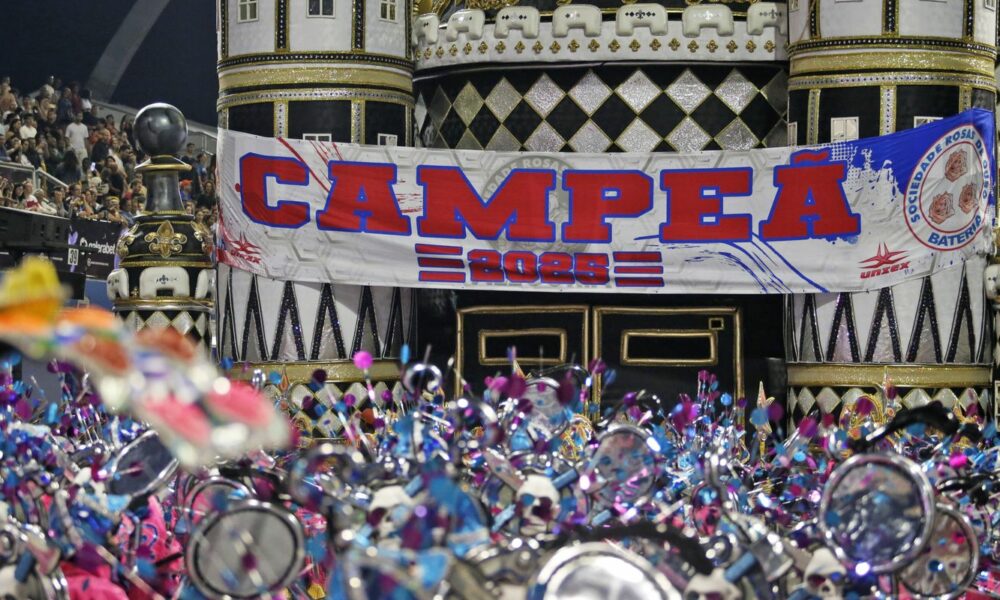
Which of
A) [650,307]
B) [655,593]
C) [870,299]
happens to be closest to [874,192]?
[870,299]

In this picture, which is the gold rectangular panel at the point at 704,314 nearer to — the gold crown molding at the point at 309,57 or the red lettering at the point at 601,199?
the red lettering at the point at 601,199

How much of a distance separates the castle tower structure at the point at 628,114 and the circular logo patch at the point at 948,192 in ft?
2.61

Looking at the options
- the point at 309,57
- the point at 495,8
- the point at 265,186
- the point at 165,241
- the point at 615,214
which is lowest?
the point at 165,241

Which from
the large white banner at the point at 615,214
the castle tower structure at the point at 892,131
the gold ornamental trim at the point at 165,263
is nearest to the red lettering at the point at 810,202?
the large white banner at the point at 615,214

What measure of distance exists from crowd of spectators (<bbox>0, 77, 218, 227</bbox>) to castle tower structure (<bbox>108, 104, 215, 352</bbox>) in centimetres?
543

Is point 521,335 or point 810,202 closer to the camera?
point 810,202

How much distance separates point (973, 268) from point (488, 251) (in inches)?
84.4

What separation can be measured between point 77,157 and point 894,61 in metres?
10.4

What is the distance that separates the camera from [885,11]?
6805 millimetres

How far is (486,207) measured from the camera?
7.12m

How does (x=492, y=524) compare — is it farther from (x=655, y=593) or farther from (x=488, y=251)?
(x=488, y=251)

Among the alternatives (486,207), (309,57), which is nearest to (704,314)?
(486,207)

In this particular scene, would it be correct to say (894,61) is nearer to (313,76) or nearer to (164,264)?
(313,76)

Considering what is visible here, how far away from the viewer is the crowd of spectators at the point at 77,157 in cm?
1391
